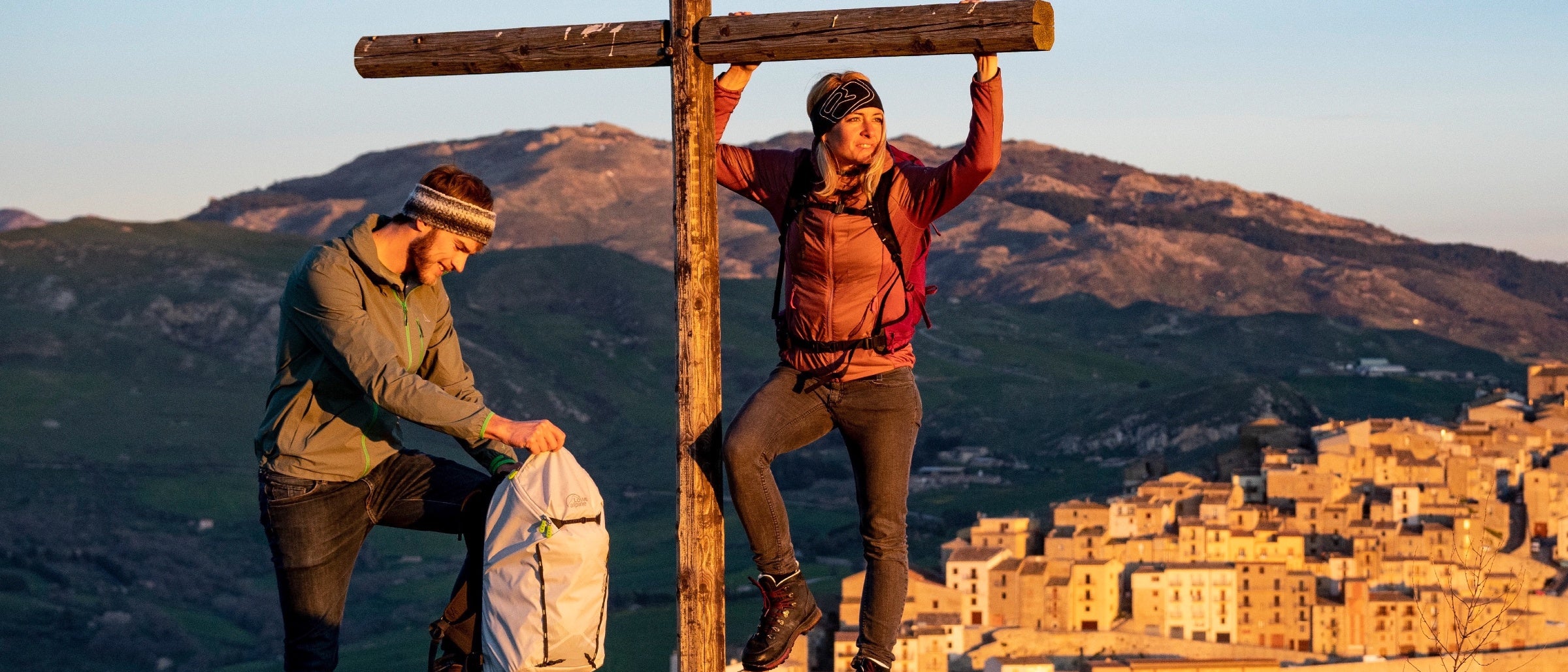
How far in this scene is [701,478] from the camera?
8.06 metres

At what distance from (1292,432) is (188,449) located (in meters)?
89.7

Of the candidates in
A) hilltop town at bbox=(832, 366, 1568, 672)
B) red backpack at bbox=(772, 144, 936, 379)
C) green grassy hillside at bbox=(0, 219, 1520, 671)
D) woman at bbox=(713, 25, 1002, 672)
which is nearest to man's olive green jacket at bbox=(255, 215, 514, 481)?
woman at bbox=(713, 25, 1002, 672)

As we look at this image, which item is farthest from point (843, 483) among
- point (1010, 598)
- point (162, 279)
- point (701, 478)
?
point (701, 478)

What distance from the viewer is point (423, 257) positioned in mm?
7688

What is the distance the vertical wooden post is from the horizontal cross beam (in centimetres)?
13

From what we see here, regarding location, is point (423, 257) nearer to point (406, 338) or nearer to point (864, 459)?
point (406, 338)

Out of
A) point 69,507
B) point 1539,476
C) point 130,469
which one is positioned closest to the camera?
point 1539,476

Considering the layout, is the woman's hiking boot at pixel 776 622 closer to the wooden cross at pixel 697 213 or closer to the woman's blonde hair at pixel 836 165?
the wooden cross at pixel 697 213

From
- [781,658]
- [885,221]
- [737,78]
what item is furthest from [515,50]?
[781,658]

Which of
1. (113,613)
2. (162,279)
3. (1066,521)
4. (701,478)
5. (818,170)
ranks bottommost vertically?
(113,613)

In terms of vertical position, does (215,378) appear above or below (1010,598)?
above

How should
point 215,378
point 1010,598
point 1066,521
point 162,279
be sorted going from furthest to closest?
point 162,279
point 215,378
point 1066,521
point 1010,598

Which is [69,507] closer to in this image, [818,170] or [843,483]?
[843,483]

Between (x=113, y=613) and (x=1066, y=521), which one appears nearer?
(x=1066, y=521)
